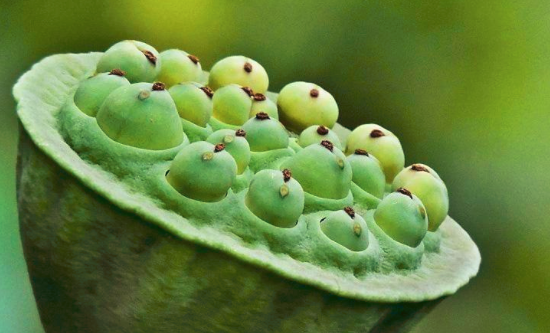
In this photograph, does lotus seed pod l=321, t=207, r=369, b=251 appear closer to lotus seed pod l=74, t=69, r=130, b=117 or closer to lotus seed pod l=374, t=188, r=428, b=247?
lotus seed pod l=374, t=188, r=428, b=247

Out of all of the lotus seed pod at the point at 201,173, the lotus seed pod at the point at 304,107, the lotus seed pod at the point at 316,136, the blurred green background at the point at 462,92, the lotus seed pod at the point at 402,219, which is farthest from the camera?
the blurred green background at the point at 462,92

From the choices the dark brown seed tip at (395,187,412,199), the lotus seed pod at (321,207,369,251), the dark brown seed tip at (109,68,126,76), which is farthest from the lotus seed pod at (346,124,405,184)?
the dark brown seed tip at (109,68,126,76)

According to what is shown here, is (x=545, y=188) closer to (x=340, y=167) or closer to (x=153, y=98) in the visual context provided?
(x=340, y=167)

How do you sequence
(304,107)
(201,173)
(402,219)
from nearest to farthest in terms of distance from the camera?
(201,173), (402,219), (304,107)

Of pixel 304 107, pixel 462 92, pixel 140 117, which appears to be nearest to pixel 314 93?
pixel 304 107

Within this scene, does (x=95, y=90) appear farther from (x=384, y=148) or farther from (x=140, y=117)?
(x=384, y=148)

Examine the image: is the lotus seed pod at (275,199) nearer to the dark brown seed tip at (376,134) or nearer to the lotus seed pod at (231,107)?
the lotus seed pod at (231,107)

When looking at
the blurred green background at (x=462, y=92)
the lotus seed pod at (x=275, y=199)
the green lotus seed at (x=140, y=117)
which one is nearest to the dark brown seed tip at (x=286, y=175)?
the lotus seed pod at (x=275, y=199)
